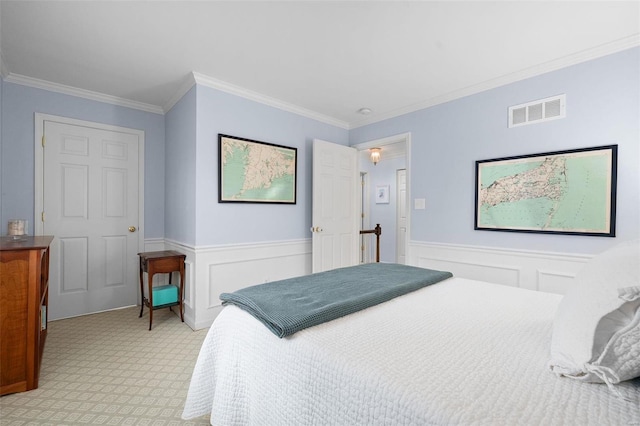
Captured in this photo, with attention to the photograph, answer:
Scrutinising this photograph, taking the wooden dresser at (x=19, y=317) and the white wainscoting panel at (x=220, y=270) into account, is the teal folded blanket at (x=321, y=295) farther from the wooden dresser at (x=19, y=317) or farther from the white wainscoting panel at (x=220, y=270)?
the white wainscoting panel at (x=220, y=270)

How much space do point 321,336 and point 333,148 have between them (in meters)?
3.21

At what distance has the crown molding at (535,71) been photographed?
2.29 meters

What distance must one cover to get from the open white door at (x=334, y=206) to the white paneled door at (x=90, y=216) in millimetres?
2237

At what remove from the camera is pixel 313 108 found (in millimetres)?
3814

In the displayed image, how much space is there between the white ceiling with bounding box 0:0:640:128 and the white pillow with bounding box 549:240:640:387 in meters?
1.87

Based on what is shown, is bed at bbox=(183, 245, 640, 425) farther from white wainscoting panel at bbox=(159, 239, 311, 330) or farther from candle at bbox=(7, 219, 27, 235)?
candle at bbox=(7, 219, 27, 235)

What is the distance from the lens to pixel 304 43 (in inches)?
92.0

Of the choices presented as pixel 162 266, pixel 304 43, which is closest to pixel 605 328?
pixel 304 43

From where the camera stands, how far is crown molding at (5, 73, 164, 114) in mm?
2912

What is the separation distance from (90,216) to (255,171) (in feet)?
6.40

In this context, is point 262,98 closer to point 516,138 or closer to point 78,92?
point 78,92

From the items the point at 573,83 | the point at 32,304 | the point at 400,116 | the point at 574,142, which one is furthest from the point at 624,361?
the point at 400,116

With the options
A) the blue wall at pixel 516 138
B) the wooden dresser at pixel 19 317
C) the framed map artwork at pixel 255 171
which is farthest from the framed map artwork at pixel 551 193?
the wooden dresser at pixel 19 317

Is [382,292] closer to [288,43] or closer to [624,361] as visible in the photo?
[624,361]
